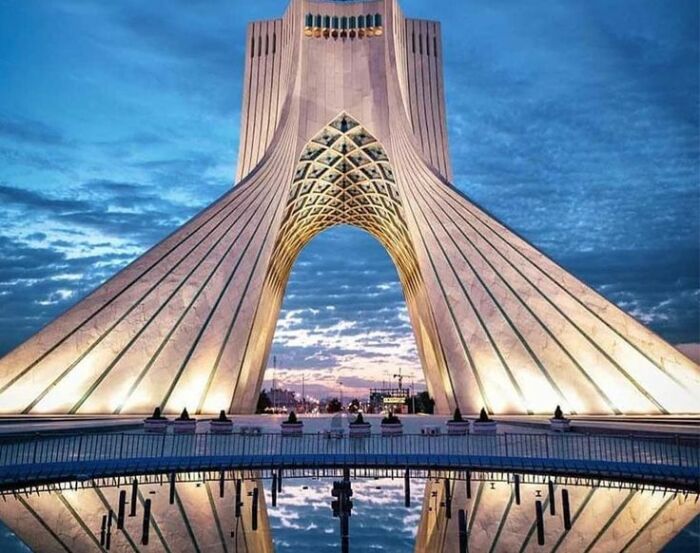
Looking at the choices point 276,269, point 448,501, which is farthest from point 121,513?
point 276,269

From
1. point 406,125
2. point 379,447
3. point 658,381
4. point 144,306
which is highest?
point 406,125

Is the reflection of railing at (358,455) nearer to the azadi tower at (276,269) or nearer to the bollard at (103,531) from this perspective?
the bollard at (103,531)

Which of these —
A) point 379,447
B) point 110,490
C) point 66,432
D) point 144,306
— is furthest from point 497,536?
point 144,306

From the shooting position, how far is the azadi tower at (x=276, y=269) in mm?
13703

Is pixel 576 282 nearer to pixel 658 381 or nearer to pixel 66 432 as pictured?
pixel 658 381

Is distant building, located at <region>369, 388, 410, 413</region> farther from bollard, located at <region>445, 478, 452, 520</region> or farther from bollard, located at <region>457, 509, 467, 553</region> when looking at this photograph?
bollard, located at <region>457, 509, 467, 553</region>

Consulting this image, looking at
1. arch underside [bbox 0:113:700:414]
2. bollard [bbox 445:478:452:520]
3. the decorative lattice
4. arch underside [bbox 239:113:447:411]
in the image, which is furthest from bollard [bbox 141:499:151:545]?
the decorative lattice

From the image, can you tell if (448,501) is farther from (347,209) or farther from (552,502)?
(347,209)

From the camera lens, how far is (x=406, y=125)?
68.4 feet

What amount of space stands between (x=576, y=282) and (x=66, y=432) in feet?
40.7

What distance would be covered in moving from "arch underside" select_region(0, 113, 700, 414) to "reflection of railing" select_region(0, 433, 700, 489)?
4442mm

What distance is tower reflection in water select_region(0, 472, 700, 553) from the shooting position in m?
5.58

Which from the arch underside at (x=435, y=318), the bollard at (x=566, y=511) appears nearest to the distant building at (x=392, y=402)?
the arch underside at (x=435, y=318)

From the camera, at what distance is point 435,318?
56.9 ft
